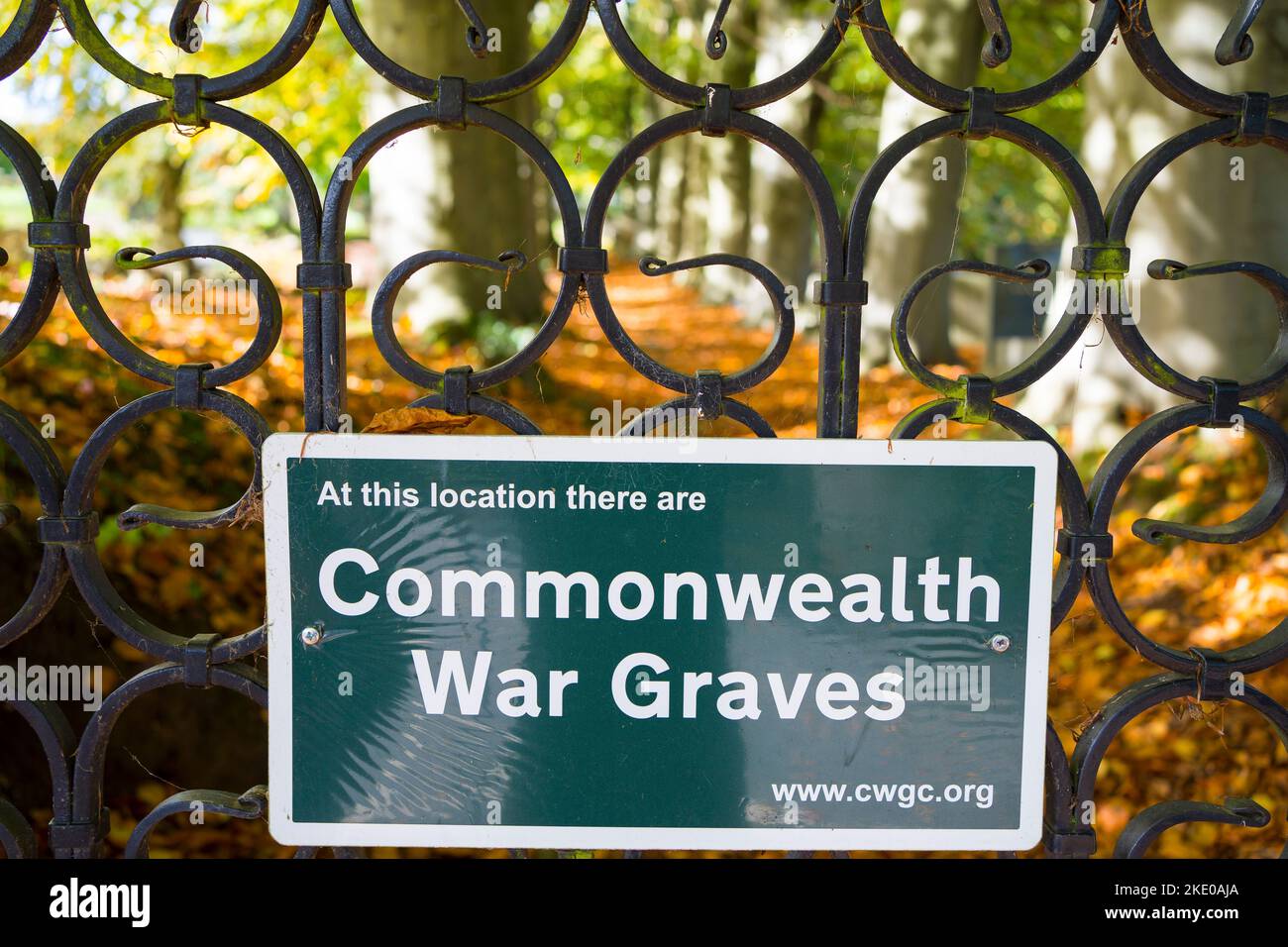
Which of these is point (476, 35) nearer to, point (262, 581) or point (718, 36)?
point (718, 36)

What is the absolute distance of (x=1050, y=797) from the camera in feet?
5.88

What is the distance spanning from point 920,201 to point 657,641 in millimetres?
9606

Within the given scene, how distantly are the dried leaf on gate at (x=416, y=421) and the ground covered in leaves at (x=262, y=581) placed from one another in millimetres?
1117

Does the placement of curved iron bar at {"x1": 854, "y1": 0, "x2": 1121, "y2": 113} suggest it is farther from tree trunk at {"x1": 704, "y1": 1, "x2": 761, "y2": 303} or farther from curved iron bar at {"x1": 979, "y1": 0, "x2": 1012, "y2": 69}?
tree trunk at {"x1": 704, "y1": 1, "x2": 761, "y2": 303}

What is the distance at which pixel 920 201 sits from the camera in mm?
10383

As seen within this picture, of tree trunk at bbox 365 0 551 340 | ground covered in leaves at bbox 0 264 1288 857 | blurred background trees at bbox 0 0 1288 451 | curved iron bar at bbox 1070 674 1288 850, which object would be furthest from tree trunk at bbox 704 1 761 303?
curved iron bar at bbox 1070 674 1288 850

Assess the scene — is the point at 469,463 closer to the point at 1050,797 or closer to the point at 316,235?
the point at 316,235

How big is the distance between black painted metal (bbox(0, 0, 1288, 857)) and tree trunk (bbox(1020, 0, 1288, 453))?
109 inches

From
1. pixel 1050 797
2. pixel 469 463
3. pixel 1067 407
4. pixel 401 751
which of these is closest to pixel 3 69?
pixel 469 463

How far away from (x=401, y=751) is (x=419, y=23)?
7.37 metres

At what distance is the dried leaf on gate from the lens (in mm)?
1641

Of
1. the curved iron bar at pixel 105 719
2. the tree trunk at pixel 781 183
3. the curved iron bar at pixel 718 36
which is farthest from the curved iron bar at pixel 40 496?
the tree trunk at pixel 781 183
